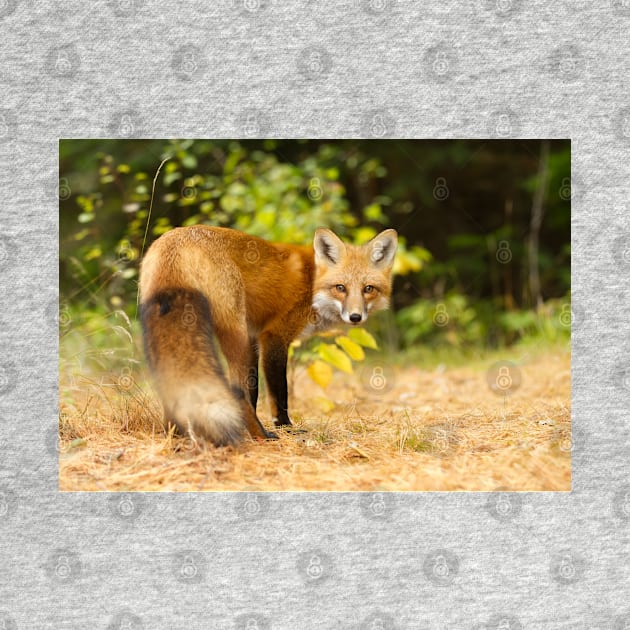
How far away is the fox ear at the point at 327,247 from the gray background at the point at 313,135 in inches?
26.6

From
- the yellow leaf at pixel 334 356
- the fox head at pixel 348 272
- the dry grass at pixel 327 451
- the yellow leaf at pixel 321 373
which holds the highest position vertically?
the fox head at pixel 348 272

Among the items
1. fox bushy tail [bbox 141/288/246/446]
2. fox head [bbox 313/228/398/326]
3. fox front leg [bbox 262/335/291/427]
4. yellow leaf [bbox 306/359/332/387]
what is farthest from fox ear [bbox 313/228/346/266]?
fox bushy tail [bbox 141/288/246/446]

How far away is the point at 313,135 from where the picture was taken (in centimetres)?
294

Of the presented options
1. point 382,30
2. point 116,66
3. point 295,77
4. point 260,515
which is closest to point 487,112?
point 382,30

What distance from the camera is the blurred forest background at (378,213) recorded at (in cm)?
423

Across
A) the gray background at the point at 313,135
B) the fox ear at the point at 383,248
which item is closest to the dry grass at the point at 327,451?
the gray background at the point at 313,135

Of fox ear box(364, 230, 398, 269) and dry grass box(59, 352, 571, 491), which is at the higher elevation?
fox ear box(364, 230, 398, 269)

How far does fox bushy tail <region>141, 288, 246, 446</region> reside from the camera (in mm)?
2707

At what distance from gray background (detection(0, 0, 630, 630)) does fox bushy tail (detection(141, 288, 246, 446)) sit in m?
0.30

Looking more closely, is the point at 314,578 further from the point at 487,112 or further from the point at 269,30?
the point at 269,30

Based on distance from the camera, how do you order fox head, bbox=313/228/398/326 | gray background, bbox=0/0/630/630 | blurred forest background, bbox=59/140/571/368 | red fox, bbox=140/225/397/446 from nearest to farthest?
1. gray background, bbox=0/0/630/630
2. red fox, bbox=140/225/397/446
3. fox head, bbox=313/228/398/326
4. blurred forest background, bbox=59/140/571/368

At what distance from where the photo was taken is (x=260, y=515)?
2.66m

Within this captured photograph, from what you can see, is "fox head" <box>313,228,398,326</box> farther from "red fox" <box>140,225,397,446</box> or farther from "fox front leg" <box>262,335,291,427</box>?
"fox front leg" <box>262,335,291,427</box>

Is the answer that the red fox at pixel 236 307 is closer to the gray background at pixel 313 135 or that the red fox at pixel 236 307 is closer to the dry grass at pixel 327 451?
the dry grass at pixel 327 451
